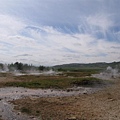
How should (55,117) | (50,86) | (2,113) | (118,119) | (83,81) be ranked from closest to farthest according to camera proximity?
(118,119), (55,117), (2,113), (50,86), (83,81)

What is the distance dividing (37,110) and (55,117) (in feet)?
9.49

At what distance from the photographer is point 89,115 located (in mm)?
17609

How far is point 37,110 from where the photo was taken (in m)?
19.9

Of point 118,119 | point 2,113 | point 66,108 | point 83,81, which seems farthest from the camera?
point 83,81

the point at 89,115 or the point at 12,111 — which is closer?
the point at 89,115

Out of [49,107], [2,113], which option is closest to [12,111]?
[2,113]

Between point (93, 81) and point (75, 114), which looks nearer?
point (75, 114)

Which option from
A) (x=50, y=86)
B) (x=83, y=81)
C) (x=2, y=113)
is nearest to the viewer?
(x=2, y=113)

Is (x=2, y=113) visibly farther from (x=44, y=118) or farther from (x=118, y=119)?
(x=118, y=119)

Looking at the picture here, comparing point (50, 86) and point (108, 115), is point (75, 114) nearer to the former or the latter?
point (108, 115)

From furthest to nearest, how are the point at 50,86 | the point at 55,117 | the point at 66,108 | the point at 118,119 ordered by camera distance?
the point at 50,86 → the point at 66,108 → the point at 55,117 → the point at 118,119

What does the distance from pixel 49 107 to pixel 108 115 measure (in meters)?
5.88

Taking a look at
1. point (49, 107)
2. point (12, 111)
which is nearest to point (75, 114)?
point (49, 107)

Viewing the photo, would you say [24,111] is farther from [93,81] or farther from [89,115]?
[93,81]
